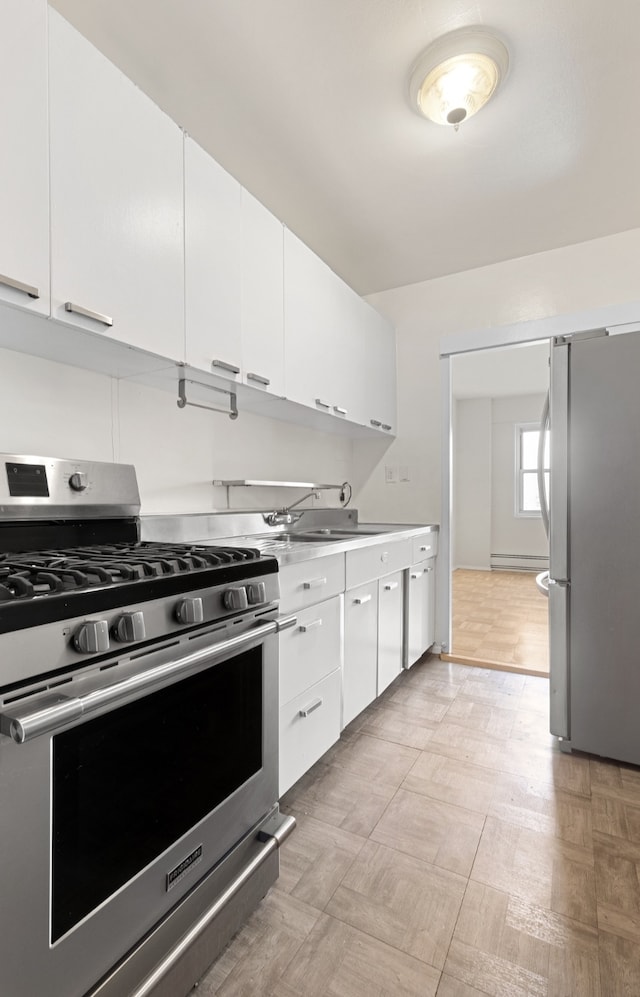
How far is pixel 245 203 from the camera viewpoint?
170 centimetres

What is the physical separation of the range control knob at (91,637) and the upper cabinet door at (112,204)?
31.5 inches

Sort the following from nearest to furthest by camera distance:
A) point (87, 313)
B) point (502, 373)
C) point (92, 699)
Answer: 1. point (92, 699)
2. point (87, 313)
3. point (502, 373)

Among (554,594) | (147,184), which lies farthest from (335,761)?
(147,184)

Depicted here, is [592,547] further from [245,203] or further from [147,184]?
[147,184]

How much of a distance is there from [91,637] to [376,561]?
1454mm

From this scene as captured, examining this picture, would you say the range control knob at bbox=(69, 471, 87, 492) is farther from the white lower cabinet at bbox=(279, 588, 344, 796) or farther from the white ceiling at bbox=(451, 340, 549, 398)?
the white ceiling at bbox=(451, 340, 549, 398)

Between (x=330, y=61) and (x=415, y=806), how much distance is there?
A: 2.48 metres

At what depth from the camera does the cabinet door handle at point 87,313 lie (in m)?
1.11

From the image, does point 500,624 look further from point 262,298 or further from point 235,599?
point 235,599

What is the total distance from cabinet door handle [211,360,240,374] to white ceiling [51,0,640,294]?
0.95 metres

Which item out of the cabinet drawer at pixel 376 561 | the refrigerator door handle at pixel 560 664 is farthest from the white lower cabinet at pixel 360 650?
the refrigerator door handle at pixel 560 664

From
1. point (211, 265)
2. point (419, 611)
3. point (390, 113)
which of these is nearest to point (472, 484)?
point (419, 611)

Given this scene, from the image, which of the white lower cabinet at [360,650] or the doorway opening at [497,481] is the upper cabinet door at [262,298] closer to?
the white lower cabinet at [360,650]

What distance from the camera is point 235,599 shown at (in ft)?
3.31
